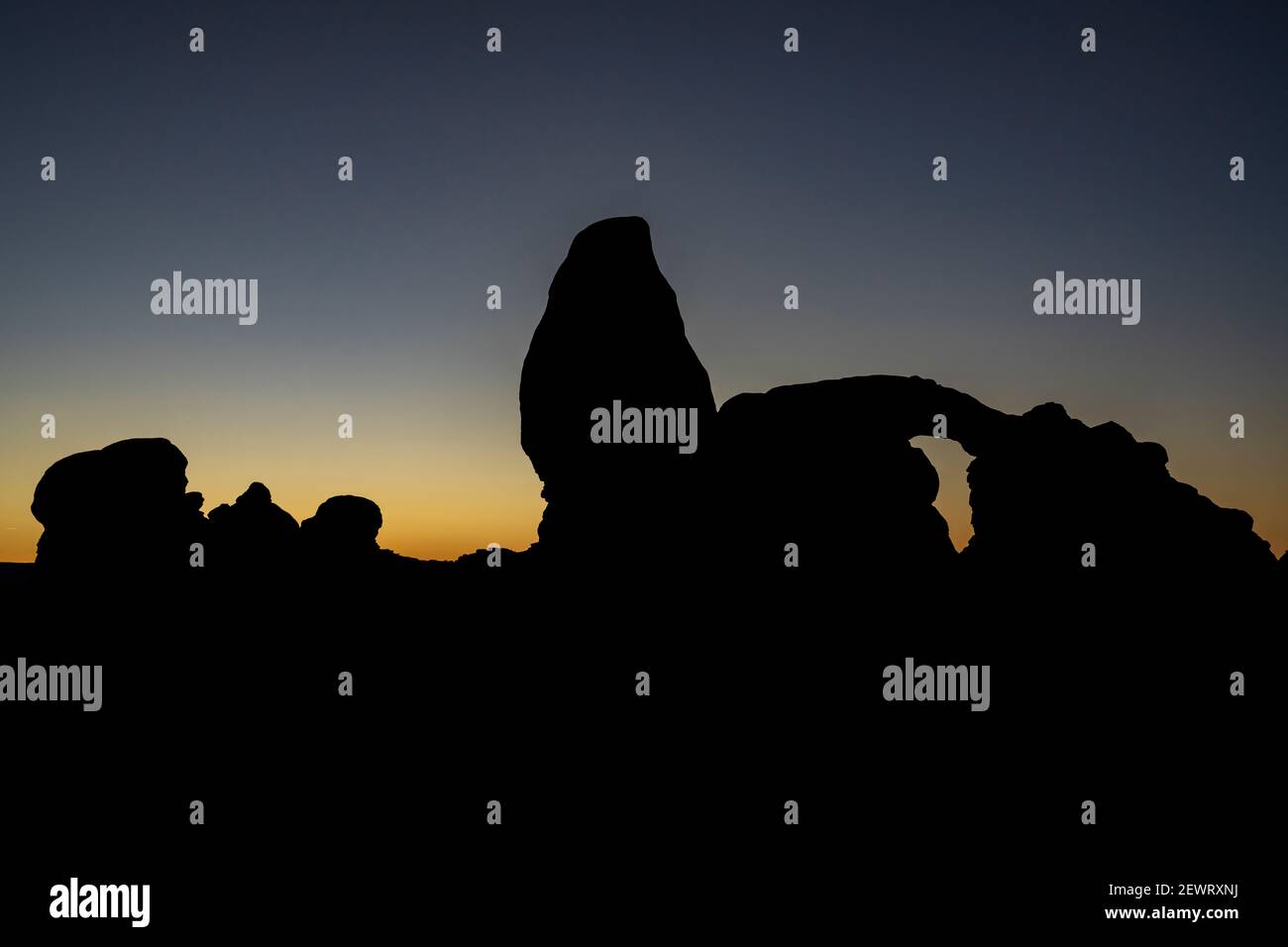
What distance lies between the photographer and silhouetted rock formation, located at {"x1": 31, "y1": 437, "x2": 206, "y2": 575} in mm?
34897

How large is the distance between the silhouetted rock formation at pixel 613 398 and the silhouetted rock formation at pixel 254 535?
17863 millimetres

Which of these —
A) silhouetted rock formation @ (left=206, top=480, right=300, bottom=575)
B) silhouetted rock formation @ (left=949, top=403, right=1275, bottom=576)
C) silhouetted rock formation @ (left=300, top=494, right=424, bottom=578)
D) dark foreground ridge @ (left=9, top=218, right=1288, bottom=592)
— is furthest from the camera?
silhouetted rock formation @ (left=300, top=494, right=424, bottom=578)

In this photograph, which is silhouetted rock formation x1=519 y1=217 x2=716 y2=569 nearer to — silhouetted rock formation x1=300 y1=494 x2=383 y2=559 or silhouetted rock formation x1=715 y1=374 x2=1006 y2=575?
silhouetted rock formation x1=715 y1=374 x2=1006 y2=575

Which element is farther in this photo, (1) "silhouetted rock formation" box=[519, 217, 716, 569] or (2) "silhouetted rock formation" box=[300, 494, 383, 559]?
(2) "silhouetted rock formation" box=[300, 494, 383, 559]

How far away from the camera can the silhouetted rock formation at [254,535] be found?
134 ft

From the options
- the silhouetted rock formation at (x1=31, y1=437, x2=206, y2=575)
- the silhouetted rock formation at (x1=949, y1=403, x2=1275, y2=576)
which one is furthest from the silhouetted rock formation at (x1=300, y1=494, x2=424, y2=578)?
the silhouetted rock formation at (x1=949, y1=403, x2=1275, y2=576)

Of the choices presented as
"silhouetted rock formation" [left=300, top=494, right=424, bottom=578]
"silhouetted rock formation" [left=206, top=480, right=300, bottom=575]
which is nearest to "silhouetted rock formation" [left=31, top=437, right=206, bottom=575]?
"silhouetted rock formation" [left=206, top=480, right=300, bottom=575]

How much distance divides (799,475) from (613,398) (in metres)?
7.34

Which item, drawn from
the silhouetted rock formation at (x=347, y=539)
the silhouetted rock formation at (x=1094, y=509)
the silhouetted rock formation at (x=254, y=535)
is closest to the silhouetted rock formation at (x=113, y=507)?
the silhouetted rock formation at (x=254, y=535)

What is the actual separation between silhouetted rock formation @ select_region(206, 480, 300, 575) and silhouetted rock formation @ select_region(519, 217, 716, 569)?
58.6 feet

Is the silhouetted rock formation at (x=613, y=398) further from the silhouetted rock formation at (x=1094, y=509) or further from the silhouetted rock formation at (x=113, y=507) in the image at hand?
the silhouetted rock formation at (x=113, y=507)

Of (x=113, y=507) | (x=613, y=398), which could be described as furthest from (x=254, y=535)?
(x=613, y=398)

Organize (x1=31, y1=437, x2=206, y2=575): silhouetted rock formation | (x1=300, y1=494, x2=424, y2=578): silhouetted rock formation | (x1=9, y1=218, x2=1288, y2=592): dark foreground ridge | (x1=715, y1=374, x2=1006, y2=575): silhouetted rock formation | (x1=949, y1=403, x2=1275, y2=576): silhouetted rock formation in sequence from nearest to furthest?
(x1=949, y1=403, x2=1275, y2=576): silhouetted rock formation → (x1=9, y1=218, x2=1288, y2=592): dark foreground ridge → (x1=715, y1=374, x2=1006, y2=575): silhouetted rock formation → (x1=31, y1=437, x2=206, y2=575): silhouetted rock formation → (x1=300, y1=494, x2=424, y2=578): silhouetted rock formation

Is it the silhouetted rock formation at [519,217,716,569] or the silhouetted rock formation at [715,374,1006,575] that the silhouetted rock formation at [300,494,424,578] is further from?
the silhouetted rock formation at [715,374,1006,575]
